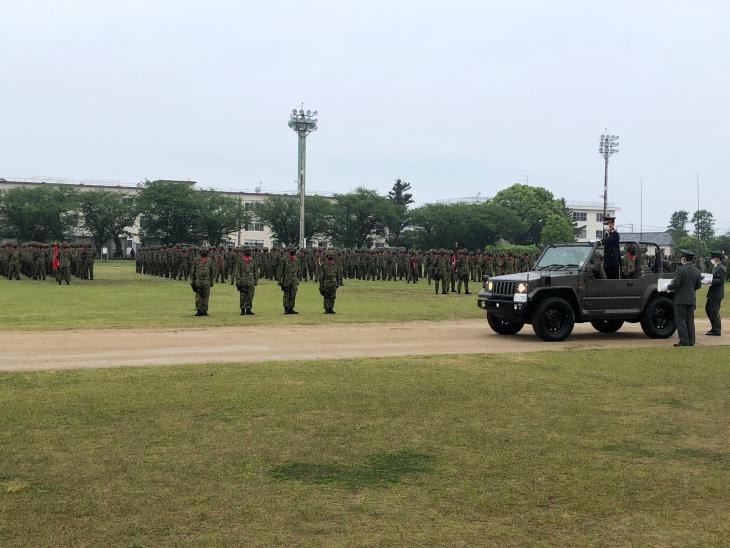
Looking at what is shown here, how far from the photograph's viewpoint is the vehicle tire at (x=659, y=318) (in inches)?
653

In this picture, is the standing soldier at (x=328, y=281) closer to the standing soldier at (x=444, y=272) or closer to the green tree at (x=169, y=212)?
the standing soldier at (x=444, y=272)

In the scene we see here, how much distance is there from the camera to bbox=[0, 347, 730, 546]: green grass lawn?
514cm

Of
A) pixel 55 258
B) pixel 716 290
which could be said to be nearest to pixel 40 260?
pixel 55 258

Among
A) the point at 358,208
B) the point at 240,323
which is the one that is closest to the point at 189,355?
the point at 240,323

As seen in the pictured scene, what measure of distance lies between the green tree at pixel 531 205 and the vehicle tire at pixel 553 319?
292ft

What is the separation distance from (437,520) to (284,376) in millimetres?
5470

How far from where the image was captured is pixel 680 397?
962 cm

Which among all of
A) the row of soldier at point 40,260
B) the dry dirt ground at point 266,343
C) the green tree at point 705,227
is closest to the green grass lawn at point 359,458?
the dry dirt ground at point 266,343

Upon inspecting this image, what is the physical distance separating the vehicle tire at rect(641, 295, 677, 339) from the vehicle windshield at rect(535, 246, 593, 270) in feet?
5.67

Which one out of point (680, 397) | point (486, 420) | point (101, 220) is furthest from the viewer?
point (101, 220)

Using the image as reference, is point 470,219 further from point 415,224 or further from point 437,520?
point 437,520

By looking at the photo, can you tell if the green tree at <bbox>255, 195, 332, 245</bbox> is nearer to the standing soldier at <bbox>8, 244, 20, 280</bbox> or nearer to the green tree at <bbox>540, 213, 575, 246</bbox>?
the green tree at <bbox>540, 213, 575, 246</bbox>

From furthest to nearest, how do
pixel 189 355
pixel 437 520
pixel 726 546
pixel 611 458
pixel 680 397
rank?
pixel 189 355, pixel 680 397, pixel 611 458, pixel 437 520, pixel 726 546

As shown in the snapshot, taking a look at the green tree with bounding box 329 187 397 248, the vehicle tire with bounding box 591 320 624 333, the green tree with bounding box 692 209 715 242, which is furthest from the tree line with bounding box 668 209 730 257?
the vehicle tire with bounding box 591 320 624 333
